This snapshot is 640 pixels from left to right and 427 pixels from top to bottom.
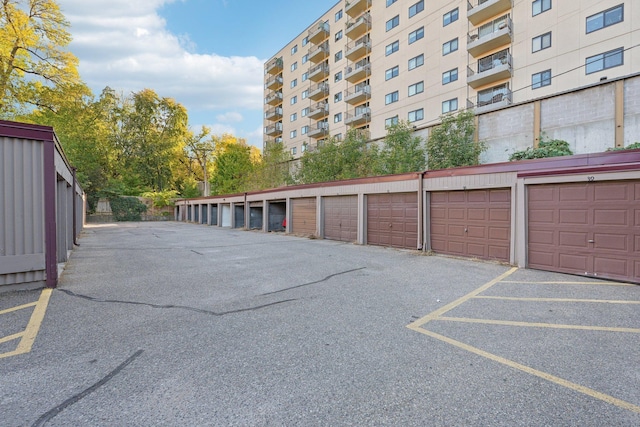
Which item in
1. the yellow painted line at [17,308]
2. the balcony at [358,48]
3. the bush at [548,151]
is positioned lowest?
the yellow painted line at [17,308]

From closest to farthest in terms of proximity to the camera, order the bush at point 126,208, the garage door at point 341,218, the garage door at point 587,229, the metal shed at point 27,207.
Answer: the metal shed at point 27,207 < the garage door at point 587,229 < the garage door at point 341,218 < the bush at point 126,208

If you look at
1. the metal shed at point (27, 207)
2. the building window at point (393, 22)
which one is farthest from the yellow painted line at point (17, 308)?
the building window at point (393, 22)

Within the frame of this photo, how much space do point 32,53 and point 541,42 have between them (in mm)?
33333

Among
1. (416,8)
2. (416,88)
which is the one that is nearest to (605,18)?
(416,88)

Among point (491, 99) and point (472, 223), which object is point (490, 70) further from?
point (472, 223)

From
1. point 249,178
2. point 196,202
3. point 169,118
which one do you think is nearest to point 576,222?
point 249,178

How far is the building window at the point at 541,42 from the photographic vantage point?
19.5m

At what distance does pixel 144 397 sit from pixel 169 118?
49367 mm

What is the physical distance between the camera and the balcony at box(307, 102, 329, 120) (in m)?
37.2

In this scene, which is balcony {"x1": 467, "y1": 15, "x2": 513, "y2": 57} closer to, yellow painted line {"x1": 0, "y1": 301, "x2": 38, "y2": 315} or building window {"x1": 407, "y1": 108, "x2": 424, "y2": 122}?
building window {"x1": 407, "y1": 108, "x2": 424, "y2": 122}

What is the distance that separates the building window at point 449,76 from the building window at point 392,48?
21.7ft

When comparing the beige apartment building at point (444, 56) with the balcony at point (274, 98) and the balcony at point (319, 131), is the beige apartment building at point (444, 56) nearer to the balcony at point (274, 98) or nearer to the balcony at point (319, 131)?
the balcony at point (319, 131)

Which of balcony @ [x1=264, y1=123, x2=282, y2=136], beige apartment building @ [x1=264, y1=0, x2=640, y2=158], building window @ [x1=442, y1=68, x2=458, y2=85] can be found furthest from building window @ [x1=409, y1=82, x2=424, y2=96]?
balcony @ [x1=264, y1=123, x2=282, y2=136]

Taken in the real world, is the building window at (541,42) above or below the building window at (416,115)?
above
